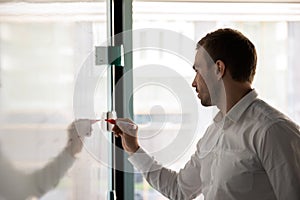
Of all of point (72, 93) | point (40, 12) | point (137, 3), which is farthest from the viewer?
point (137, 3)

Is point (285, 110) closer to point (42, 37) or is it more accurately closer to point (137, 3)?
point (137, 3)

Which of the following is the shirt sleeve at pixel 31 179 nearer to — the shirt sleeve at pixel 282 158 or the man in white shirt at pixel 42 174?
the man in white shirt at pixel 42 174

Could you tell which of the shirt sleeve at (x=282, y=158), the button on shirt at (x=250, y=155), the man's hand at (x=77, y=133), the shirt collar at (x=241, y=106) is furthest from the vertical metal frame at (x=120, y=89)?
the shirt sleeve at (x=282, y=158)

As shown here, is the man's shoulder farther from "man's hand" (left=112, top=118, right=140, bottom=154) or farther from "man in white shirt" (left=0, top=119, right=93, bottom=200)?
"man in white shirt" (left=0, top=119, right=93, bottom=200)

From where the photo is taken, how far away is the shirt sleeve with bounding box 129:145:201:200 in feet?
4.31

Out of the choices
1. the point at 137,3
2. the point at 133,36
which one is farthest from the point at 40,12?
the point at 137,3

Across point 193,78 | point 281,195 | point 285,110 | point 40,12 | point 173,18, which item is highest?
point 173,18

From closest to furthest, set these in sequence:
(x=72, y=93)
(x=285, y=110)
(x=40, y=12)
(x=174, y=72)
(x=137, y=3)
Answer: (x=40, y=12) < (x=72, y=93) < (x=174, y=72) < (x=137, y=3) < (x=285, y=110)

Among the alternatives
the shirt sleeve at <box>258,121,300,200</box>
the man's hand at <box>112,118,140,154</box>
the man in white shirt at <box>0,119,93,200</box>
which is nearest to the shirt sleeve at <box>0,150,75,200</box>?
the man in white shirt at <box>0,119,93,200</box>

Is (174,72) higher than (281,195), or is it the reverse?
(174,72)

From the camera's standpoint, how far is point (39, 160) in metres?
0.67

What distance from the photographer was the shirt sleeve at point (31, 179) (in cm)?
54

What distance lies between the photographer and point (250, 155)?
3.54 ft

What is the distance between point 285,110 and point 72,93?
1.12 metres
